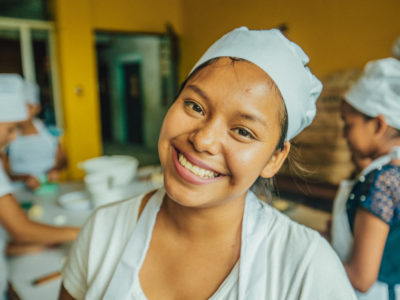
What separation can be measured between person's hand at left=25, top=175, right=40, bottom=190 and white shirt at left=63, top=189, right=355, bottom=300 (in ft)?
5.36

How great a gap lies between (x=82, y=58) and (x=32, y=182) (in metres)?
3.29

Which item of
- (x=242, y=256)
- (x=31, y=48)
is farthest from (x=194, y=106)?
(x=31, y=48)

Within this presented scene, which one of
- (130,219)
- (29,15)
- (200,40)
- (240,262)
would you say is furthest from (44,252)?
(200,40)

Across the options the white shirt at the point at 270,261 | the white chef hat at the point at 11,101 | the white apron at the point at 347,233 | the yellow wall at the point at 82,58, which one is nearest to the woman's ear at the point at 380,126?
the white apron at the point at 347,233

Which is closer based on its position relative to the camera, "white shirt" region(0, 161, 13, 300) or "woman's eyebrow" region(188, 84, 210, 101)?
"woman's eyebrow" region(188, 84, 210, 101)

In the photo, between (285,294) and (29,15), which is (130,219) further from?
(29,15)

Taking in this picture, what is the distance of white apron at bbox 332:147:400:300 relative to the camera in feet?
4.23

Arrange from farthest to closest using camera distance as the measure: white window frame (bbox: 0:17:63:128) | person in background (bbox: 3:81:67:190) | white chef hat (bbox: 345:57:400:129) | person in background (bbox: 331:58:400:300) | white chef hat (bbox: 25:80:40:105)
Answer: white window frame (bbox: 0:17:63:128) < person in background (bbox: 3:81:67:190) < white chef hat (bbox: 25:80:40:105) < white chef hat (bbox: 345:57:400:129) < person in background (bbox: 331:58:400:300)

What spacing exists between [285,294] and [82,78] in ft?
16.9

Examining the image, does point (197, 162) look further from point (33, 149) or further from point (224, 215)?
point (33, 149)

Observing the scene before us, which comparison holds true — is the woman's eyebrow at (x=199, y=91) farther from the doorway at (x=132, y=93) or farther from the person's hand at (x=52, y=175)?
the doorway at (x=132, y=93)

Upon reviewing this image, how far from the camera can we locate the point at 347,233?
138 cm

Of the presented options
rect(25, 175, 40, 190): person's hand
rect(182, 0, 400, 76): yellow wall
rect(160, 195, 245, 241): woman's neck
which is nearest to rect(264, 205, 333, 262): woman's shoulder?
rect(160, 195, 245, 241): woman's neck

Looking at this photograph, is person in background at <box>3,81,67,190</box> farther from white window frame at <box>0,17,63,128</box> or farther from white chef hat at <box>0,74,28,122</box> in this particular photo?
white window frame at <box>0,17,63,128</box>
